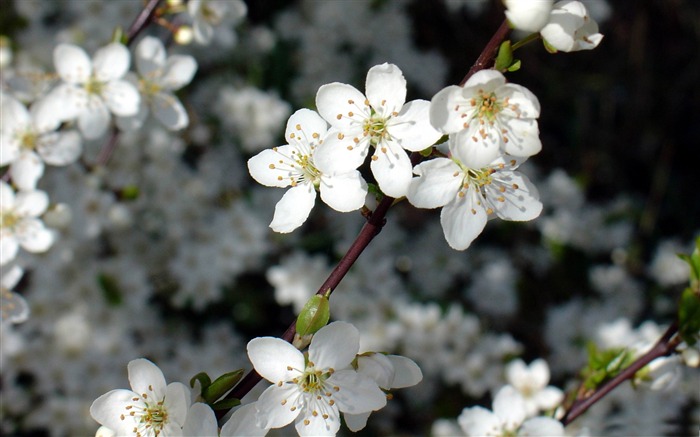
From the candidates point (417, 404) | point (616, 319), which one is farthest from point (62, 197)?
point (616, 319)

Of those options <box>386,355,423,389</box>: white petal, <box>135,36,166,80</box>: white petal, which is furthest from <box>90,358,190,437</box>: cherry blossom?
<box>135,36,166,80</box>: white petal

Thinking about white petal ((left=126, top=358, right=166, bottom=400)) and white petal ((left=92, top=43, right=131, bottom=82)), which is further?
white petal ((left=92, top=43, right=131, bottom=82))

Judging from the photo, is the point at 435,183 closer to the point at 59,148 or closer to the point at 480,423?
the point at 480,423

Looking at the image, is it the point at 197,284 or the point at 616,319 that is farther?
the point at 616,319

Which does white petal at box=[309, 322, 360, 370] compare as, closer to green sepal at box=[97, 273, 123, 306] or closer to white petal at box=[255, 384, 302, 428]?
white petal at box=[255, 384, 302, 428]

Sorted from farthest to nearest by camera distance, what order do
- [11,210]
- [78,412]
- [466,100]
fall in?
[78,412], [11,210], [466,100]

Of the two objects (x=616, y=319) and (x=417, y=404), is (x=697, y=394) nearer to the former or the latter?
(x=616, y=319)
